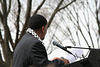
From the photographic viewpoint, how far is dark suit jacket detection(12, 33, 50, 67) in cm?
181

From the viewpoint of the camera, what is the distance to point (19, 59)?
1.91 m

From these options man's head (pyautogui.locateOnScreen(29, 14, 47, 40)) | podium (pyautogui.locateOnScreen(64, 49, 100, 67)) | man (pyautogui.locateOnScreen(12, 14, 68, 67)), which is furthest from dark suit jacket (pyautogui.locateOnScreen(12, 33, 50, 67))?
podium (pyautogui.locateOnScreen(64, 49, 100, 67))

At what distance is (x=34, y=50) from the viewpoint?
1825 millimetres

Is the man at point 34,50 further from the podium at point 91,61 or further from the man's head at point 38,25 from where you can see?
the podium at point 91,61

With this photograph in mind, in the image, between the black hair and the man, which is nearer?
the man

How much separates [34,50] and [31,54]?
0.16 ft

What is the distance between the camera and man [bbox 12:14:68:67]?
5.96 feet

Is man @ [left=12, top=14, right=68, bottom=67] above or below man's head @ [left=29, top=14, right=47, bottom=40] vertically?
below

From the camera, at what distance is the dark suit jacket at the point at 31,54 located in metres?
1.81

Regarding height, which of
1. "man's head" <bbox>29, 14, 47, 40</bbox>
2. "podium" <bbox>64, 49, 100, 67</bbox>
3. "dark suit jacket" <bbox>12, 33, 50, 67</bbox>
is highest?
"man's head" <bbox>29, 14, 47, 40</bbox>

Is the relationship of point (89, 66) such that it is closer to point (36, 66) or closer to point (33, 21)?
point (36, 66)

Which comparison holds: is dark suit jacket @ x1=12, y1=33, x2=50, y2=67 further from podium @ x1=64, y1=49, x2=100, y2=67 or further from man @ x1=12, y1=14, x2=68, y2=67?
podium @ x1=64, y1=49, x2=100, y2=67

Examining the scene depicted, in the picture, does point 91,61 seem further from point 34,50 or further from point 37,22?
point 37,22

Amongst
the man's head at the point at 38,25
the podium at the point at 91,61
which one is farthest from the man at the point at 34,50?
the podium at the point at 91,61
